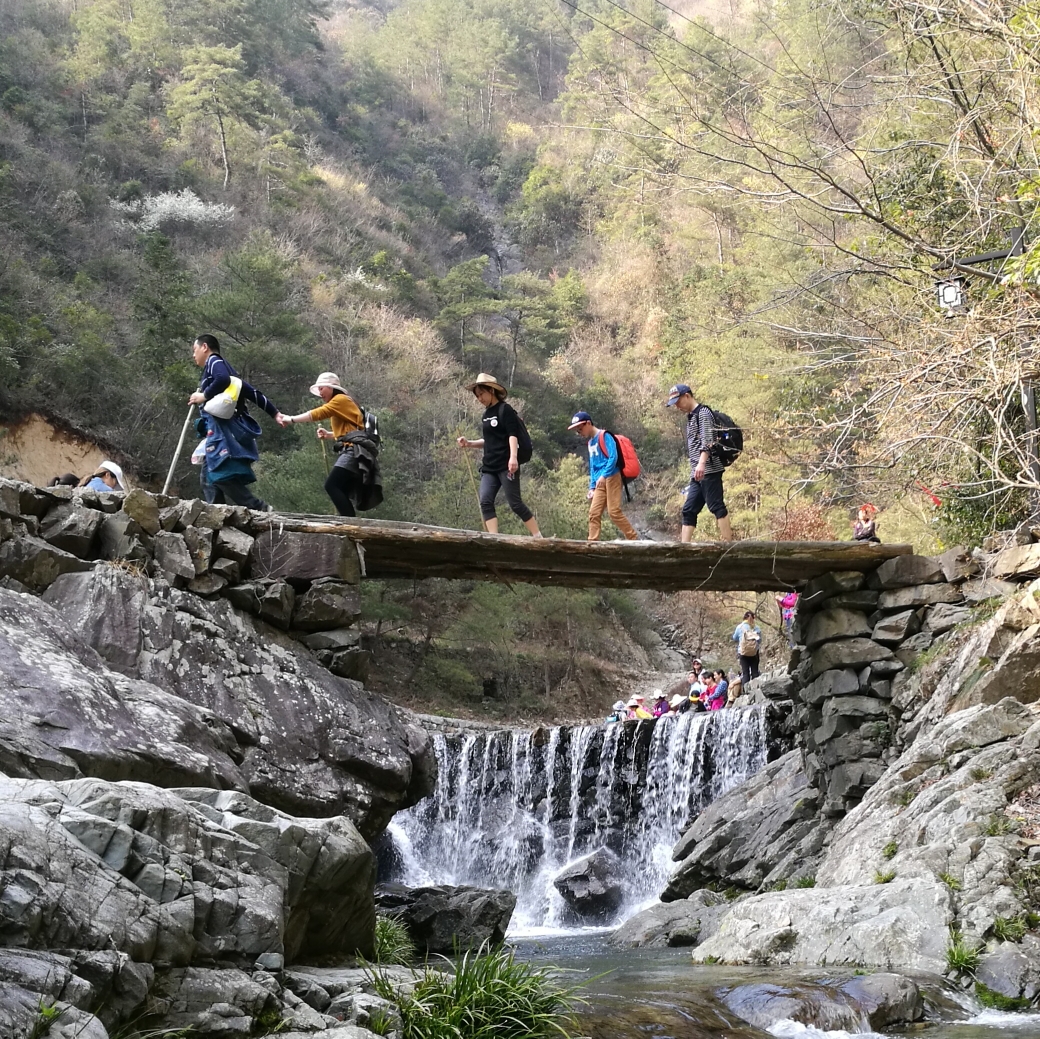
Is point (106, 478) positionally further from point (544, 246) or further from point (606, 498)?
point (544, 246)

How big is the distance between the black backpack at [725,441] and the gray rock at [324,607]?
151 inches

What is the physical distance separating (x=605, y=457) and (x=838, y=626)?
315 centimetres

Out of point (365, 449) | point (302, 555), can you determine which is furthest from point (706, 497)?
point (302, 555)

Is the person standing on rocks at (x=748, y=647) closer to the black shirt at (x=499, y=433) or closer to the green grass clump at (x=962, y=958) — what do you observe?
the black shirt at (x=499, y=433)

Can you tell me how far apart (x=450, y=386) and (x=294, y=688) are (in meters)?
31.2

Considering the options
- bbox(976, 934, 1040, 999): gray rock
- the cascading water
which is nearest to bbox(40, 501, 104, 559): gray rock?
bbox(976, 934, 1040, 999): gray rock

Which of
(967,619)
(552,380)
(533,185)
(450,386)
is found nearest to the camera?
(967,619)

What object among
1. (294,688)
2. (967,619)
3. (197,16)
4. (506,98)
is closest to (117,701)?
(294,688)

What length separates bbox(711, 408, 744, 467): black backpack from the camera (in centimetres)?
1065

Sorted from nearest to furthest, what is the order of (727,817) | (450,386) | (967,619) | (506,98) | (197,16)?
1. (967,619)
2. (727,817)
3. (450,386)
4. (197,16)
5. (506,98)

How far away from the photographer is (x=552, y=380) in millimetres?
44969

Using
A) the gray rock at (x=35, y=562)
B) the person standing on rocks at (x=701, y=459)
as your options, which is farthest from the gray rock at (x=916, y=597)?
the gray rock at (x=35, y=562)

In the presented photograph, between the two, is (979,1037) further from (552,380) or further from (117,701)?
(552,380)

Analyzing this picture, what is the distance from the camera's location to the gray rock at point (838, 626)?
1151cm
